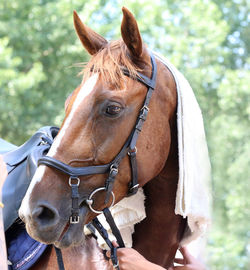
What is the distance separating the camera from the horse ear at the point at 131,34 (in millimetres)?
2594

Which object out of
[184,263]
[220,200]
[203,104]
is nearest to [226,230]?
[220,200]

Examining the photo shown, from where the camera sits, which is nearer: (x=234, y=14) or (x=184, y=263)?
(x=184, y=263)

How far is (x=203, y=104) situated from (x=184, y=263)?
35.6 feet

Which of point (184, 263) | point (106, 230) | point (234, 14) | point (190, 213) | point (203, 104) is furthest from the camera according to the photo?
point (234, 14)

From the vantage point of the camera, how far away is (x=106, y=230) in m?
2.92

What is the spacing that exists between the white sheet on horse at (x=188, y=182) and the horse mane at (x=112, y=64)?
1.05 ft

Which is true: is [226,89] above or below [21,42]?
below

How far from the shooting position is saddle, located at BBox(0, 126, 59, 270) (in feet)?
9.72

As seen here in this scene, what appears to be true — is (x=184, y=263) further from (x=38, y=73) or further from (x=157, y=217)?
(x=38, y=73)

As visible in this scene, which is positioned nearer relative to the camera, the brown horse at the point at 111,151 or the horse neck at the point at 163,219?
the brown horse at the point at 111,151

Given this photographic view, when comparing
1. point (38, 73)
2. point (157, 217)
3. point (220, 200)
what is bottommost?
point (220, 200)

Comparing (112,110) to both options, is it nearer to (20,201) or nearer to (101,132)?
(101,132)

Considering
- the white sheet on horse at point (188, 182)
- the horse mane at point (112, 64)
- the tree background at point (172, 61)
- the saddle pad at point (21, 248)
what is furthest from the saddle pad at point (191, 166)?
the tree background at point (172, 61)

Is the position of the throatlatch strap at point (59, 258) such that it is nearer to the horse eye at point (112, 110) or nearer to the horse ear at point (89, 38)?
the horse eye at point (112, 110)
